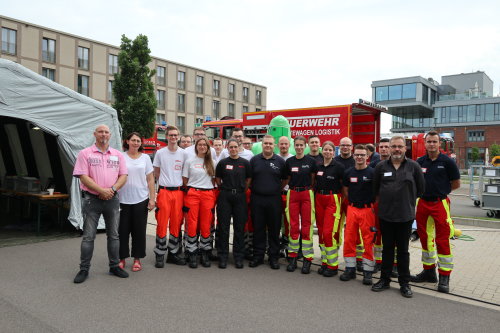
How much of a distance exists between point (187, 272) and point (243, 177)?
1549 mm

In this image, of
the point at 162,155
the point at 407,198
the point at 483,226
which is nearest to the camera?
the point at 407,198

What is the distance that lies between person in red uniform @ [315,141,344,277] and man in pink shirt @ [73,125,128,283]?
2693 mm

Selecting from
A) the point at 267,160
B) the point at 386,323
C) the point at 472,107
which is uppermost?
the point at 472,107

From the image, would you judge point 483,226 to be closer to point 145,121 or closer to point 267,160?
point 267,160

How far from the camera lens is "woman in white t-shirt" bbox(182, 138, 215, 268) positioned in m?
5.61

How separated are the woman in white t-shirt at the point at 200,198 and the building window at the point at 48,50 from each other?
33683mm

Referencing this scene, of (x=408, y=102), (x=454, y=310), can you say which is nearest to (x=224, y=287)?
(x=454, y=310)

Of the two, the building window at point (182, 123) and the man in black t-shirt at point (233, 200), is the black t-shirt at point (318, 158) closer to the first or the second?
the man in black t-shirt at point (233, 200)

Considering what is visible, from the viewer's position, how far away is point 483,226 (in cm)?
933

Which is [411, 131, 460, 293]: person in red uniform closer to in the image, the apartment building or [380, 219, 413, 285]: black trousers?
[380, 219, 413, 285]: black trousers

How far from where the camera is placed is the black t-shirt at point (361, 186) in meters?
5.01

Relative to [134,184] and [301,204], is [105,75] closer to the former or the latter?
[134,184]

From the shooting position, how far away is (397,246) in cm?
476

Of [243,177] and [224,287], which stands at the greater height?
[243,177]
